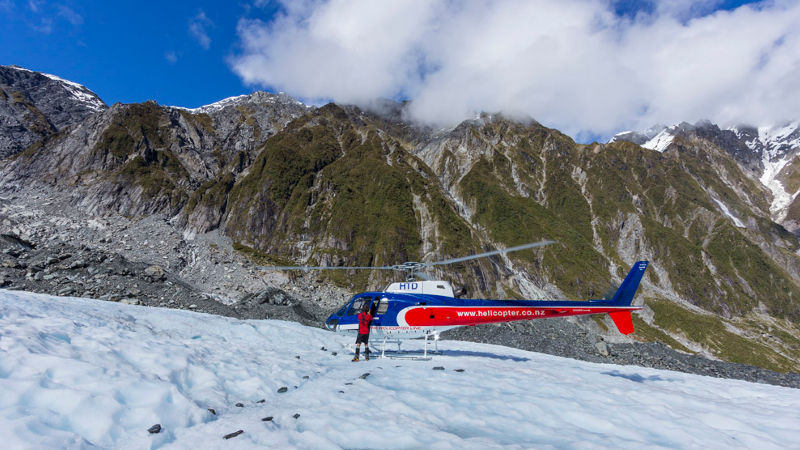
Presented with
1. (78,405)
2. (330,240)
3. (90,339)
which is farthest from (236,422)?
(330,240)

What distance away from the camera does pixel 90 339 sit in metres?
8.98

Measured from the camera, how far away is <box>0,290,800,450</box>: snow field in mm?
6023

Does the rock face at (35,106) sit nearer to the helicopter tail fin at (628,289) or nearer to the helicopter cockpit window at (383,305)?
the helicopter cockpit window at (383,305)

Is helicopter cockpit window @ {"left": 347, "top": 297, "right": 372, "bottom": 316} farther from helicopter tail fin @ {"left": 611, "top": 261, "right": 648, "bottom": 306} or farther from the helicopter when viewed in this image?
helicopter tail fin @ {"left": 611, "top": 261, "right": 648, "bottom": 306}

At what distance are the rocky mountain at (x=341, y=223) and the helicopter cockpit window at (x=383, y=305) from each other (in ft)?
146

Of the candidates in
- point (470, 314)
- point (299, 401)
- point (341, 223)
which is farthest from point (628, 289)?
point (341, 223)

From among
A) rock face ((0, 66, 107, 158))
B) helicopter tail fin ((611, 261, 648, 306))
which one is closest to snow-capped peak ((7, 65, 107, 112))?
rock face ((0, 66, 107, 158))

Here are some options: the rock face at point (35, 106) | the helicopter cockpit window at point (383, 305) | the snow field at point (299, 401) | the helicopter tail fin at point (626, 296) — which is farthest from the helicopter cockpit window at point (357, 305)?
the rock face at point (35, 106)

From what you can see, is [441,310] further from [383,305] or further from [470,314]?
[383,305]

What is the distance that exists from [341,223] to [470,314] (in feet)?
334

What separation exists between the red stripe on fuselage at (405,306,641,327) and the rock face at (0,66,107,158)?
15454cm

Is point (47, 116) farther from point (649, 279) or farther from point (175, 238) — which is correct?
point (649, 279)

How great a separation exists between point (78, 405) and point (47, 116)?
7719 inches

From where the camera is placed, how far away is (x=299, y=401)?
336 inches
